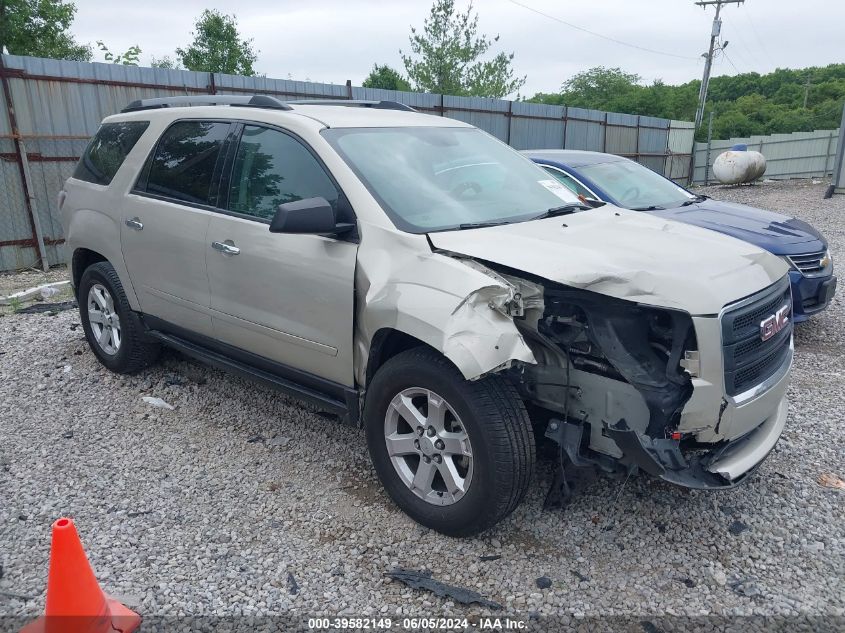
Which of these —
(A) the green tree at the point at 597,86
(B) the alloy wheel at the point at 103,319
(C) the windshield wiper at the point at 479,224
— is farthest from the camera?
(A) the green tree at the point at 597,86

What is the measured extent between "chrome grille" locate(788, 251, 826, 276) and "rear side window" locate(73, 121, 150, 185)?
17.7 ft

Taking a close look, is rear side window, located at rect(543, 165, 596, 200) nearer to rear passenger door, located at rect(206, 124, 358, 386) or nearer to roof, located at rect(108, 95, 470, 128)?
roof, located at rect(108, 95, 470, 128)

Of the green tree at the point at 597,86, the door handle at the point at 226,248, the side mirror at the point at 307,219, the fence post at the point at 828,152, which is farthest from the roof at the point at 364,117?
the green tree at the point at 597,86

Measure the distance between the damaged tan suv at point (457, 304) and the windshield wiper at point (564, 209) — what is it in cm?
2

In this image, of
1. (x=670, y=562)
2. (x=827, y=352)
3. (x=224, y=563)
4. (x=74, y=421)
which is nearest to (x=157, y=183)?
(x=74, y=421)

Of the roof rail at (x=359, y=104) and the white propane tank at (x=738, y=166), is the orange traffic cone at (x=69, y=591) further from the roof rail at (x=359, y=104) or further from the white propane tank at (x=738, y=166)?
the white propane tank at (x=738, y=166)

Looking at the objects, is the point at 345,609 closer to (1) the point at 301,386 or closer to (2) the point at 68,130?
(1) the point at 301,386

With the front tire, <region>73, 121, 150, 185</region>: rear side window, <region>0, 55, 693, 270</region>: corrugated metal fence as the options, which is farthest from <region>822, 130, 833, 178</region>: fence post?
the front tire

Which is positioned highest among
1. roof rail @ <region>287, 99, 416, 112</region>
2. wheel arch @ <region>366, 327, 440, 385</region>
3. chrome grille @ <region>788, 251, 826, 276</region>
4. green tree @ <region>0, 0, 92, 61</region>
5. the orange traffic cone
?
green tree @ <region>0, 0, 92, 61</region>

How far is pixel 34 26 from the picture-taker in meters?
23.1

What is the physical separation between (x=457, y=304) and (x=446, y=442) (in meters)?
0.65

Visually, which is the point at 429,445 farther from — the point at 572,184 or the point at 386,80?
the point at 386,80

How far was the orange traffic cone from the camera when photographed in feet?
7.65

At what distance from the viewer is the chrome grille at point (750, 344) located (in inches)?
107
